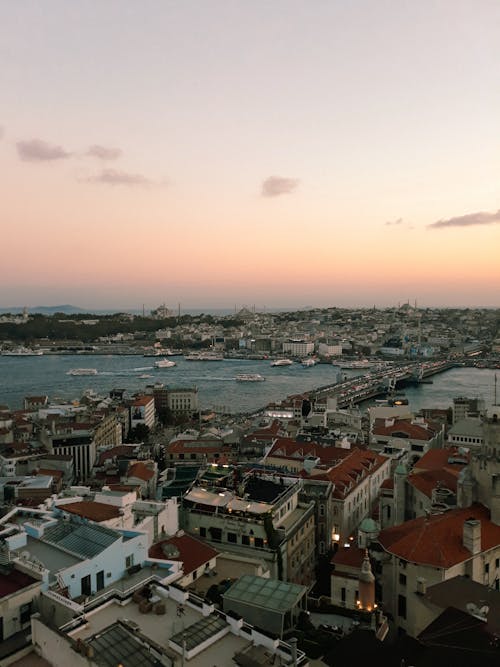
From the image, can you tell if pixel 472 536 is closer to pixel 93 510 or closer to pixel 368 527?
pixel 368 527

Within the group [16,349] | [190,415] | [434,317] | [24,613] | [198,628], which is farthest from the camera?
[434,317]

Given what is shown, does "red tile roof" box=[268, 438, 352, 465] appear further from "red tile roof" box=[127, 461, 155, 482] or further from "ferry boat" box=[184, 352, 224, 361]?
"ferry boat" box=[184, 352, 224, 361]

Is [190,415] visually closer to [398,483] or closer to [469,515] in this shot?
[398,483]

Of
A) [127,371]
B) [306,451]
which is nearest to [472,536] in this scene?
[306,451]

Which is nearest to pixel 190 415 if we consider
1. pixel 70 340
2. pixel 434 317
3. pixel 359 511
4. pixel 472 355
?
pixel 359 511

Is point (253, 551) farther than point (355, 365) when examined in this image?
No

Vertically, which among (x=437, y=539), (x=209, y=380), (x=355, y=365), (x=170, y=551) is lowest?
(x=209, y=380)

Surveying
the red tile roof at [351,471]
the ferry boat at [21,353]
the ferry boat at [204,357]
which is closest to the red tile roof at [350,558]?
the red tile roof at [351,471]
